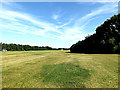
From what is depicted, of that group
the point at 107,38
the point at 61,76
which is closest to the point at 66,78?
the point at 61,76

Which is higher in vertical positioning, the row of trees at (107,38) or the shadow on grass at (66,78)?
the row of trees at (107,38)

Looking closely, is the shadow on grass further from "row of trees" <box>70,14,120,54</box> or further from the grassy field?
"row of trees" <box>70,14,120,54</box>

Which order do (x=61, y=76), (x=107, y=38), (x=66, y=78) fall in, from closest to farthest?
(x=66, y=78) → (x=61, y=76) → (x=107, y=38)

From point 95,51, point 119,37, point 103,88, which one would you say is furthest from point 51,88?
point 95,51

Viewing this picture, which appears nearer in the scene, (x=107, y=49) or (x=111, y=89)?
(x=111, y=89)

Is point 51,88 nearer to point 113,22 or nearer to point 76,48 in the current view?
point 113,22

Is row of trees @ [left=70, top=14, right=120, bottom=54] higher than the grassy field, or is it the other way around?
row of trees @ [left=70, top=14, right=120, bottom=54]

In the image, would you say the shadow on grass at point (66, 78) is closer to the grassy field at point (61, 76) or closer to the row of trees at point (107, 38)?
the grassy field at point (61, 76)

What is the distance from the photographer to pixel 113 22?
1297 inches

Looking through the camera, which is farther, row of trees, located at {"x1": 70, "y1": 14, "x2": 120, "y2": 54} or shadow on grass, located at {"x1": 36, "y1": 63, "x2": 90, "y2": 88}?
row of trees, located at {"x1": 70, "y1": 14, "x2": 120, "y2": 54}

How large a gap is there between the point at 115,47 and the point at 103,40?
7.12m

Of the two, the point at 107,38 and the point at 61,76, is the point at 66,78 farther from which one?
the point at 107,38

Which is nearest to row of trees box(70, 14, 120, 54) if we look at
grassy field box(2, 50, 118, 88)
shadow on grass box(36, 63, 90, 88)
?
grassy field box(2, 50, 118, 88)

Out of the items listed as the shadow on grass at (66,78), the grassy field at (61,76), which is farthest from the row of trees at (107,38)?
the shadow on grass at (66,78)
